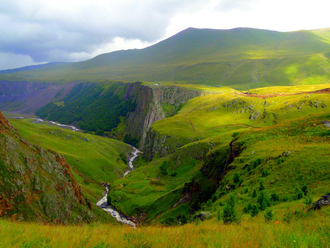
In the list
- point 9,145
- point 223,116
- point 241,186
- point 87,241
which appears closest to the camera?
point 87,241

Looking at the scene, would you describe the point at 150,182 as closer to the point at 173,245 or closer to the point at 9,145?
the point at 9,145

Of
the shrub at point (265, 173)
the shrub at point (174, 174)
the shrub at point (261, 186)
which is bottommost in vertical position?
the shrub at point (174, 174)

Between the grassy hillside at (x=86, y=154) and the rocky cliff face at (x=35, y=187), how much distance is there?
35194 millimetres

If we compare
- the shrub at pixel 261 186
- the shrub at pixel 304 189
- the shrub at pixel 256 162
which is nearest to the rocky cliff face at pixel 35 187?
the shrub at pixel 261 186

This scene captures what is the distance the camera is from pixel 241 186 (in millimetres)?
24156

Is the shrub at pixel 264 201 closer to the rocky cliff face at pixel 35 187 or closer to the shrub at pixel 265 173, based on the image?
the shrub at pixel 265 173

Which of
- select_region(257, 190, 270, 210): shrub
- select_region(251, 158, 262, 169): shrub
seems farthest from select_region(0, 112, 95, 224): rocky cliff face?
select_region(251, 158, 262, 169): shrub

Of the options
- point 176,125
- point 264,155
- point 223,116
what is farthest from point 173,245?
point 223,116

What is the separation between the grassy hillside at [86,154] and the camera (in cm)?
10260

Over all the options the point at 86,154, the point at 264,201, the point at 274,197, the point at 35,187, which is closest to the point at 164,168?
the point at 86,154

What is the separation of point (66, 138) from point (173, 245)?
156 metres

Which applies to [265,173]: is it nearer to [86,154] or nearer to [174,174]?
[174,174]

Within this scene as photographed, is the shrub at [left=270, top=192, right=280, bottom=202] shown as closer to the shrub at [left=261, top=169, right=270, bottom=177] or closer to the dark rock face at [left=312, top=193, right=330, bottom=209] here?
the shrub at [left=261, top=169, right=270, bottom=177]

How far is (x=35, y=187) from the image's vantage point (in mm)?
40469
